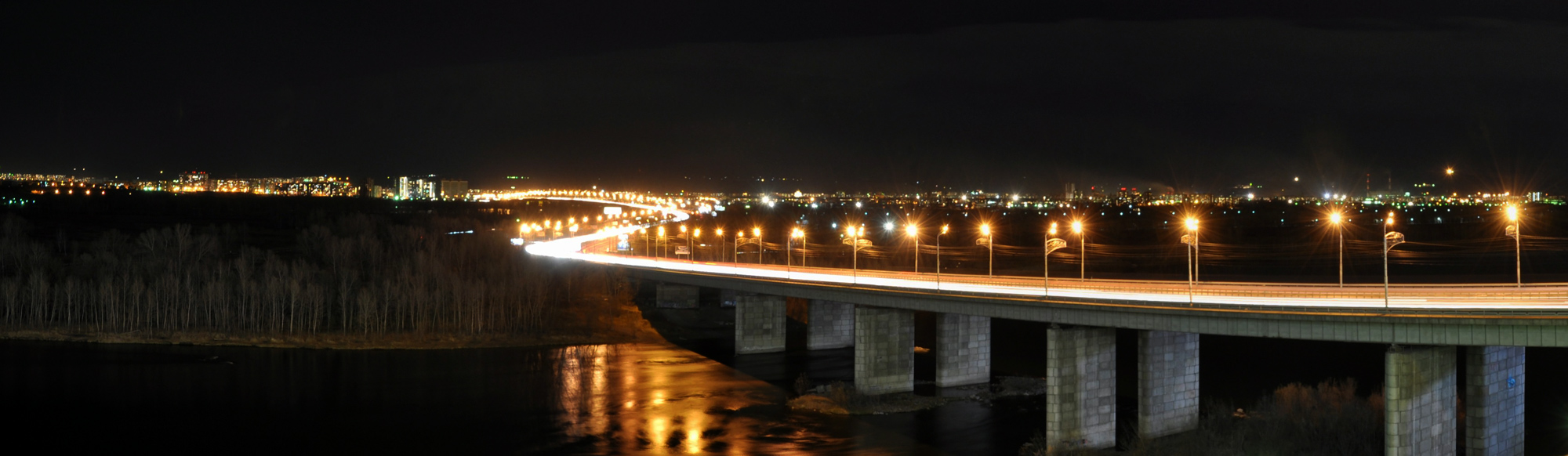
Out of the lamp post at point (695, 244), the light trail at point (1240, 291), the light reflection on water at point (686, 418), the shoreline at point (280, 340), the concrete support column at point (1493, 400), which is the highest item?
the lamp post at point (695, 244)

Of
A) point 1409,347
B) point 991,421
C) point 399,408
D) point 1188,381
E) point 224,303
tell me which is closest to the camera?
point 1409,347

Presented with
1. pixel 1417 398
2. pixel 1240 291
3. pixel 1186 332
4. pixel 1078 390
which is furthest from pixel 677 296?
pixel 1417 398

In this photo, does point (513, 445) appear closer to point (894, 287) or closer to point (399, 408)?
point (399, 408)

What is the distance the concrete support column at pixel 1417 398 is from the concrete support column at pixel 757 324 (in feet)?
156

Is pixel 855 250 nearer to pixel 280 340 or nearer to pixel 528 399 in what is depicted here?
pixel 528 399

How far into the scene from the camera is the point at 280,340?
7919cm

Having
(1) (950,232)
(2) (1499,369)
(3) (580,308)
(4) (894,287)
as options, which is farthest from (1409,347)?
(1) (950,232)

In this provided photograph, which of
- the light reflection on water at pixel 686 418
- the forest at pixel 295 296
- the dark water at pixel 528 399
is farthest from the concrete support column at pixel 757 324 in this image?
the forest at pixel 295 296

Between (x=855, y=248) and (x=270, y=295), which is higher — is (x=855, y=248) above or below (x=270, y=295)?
above

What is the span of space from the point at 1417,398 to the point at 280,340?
2885 inches

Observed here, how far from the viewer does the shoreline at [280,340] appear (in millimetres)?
78438

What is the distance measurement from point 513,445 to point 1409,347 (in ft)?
119

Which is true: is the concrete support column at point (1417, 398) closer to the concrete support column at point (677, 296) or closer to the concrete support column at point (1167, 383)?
the concrete support column at point (1167, 383)

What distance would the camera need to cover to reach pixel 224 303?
82625 mm
